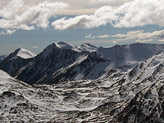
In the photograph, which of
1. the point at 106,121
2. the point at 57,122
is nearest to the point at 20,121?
the point at 57,122

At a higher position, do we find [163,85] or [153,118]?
[163,85]

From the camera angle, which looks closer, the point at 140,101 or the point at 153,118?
Answer: the point at 153,118

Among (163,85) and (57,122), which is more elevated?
(163,85)

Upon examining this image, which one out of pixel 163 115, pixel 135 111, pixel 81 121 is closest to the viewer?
pixel 163 115

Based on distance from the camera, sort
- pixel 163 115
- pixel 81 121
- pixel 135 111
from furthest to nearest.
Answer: pixel 81 121
pixel 135 111
pixel 163 115

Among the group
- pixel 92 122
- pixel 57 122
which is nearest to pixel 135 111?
pixel 92 122

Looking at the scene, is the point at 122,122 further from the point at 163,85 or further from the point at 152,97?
the point at 163,85

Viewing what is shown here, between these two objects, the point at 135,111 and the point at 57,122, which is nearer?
the point at 135,111

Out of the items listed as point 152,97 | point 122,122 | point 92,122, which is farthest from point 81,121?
point 152,97

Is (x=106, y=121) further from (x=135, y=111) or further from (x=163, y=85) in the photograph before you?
(x=163, y=85)
